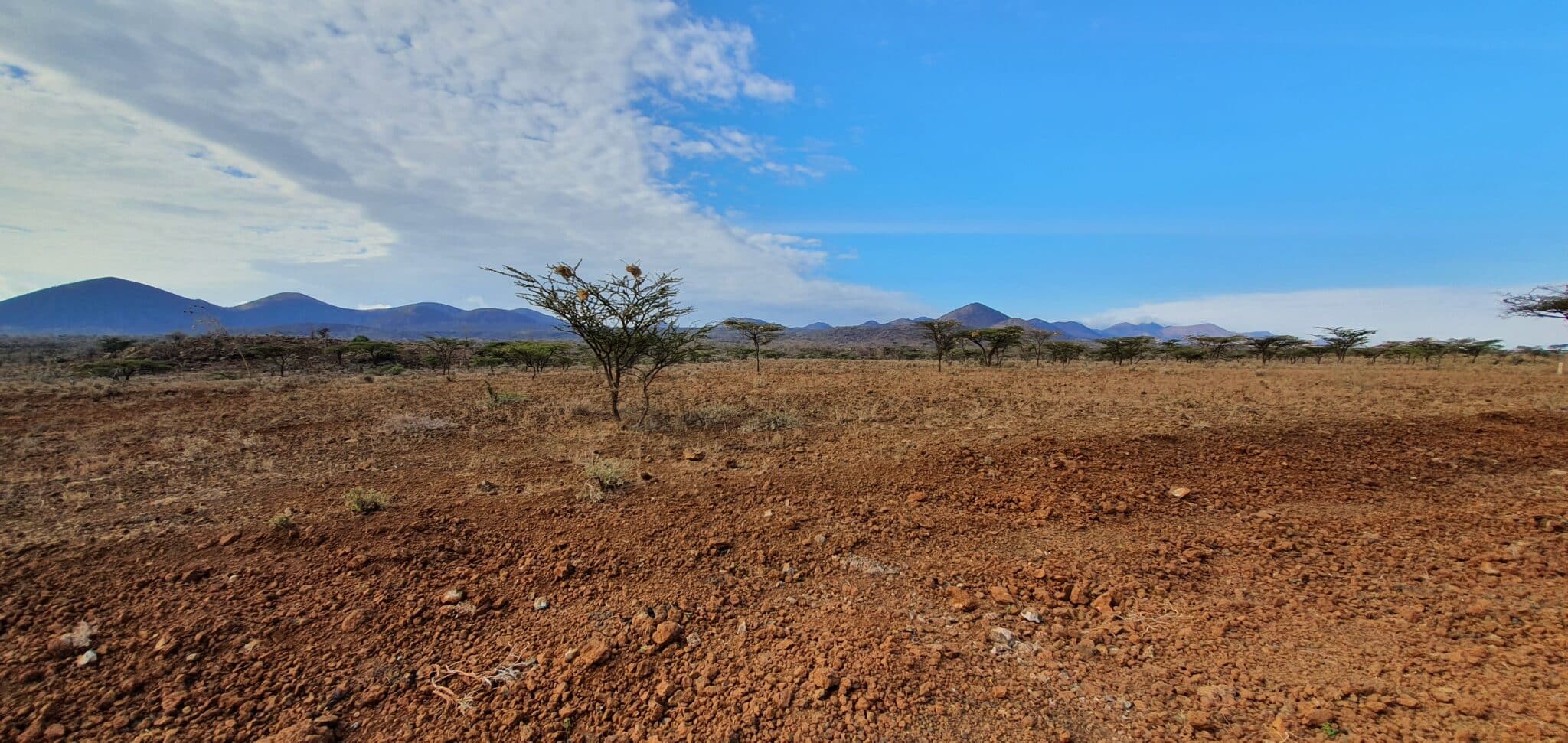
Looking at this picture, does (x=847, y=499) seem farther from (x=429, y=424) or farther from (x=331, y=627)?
(x=429, y=424)

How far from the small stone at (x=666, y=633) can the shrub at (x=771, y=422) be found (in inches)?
254

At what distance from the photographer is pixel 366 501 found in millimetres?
5367

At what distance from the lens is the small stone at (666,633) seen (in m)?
3.23

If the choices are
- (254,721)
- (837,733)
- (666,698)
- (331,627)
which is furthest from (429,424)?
(837,733)

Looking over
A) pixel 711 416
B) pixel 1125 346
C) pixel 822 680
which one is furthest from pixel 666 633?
pixel 1125 346

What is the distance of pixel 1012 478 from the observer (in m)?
6.23

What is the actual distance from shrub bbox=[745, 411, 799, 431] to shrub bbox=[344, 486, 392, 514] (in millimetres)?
5519

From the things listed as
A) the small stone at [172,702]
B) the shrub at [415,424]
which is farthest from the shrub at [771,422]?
the small stone at [172,702]

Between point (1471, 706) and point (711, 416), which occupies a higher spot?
point (711, 416)

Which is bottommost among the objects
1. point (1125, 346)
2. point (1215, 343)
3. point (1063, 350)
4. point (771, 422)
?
point (771, 422)

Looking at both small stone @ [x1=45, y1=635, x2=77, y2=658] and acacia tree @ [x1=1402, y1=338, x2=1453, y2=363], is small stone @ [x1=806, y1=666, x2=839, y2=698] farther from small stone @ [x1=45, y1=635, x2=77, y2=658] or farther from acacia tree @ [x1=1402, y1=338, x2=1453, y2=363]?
acacia tree @ [x1=1402, y1=338, x2=1453, y2=363]

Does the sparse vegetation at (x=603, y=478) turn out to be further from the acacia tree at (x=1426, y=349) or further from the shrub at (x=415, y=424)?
the acacia tree at (x=1426, y=349)

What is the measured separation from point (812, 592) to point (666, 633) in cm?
108

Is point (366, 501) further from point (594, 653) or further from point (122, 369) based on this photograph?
point (122, 369)
